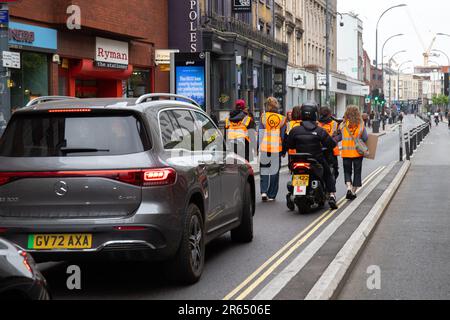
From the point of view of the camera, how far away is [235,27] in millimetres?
34062

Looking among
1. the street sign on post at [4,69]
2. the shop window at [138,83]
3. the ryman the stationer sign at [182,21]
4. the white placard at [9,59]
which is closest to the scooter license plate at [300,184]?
the street sign on post at [4,69]

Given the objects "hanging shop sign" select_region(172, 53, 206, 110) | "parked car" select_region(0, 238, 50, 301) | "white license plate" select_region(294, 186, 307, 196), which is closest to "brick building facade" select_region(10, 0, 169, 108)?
"hanging shop sign" select_region(172, 53, 206, 110)

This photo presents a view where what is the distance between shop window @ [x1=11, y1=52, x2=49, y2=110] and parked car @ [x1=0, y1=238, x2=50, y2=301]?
47.6 feet

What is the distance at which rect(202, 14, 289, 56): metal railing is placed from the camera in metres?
30.6

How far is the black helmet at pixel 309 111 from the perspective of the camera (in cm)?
1205

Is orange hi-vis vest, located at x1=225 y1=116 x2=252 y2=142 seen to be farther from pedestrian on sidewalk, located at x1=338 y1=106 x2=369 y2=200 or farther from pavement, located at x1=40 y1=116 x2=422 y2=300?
pavement, located at x1=40 y1=116 x2=422 y2=300

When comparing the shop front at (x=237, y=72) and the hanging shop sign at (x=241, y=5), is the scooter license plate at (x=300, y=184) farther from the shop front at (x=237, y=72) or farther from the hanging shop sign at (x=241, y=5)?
the hanging shop sign at (x=241, y=5)

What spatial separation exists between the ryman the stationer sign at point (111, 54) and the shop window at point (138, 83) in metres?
1.48

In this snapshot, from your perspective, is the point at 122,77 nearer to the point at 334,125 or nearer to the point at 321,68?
the point at 334,125

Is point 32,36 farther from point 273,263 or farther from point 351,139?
point 273,263

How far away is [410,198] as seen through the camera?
1435 cm

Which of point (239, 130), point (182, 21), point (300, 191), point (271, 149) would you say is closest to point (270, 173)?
point (271, 149)
